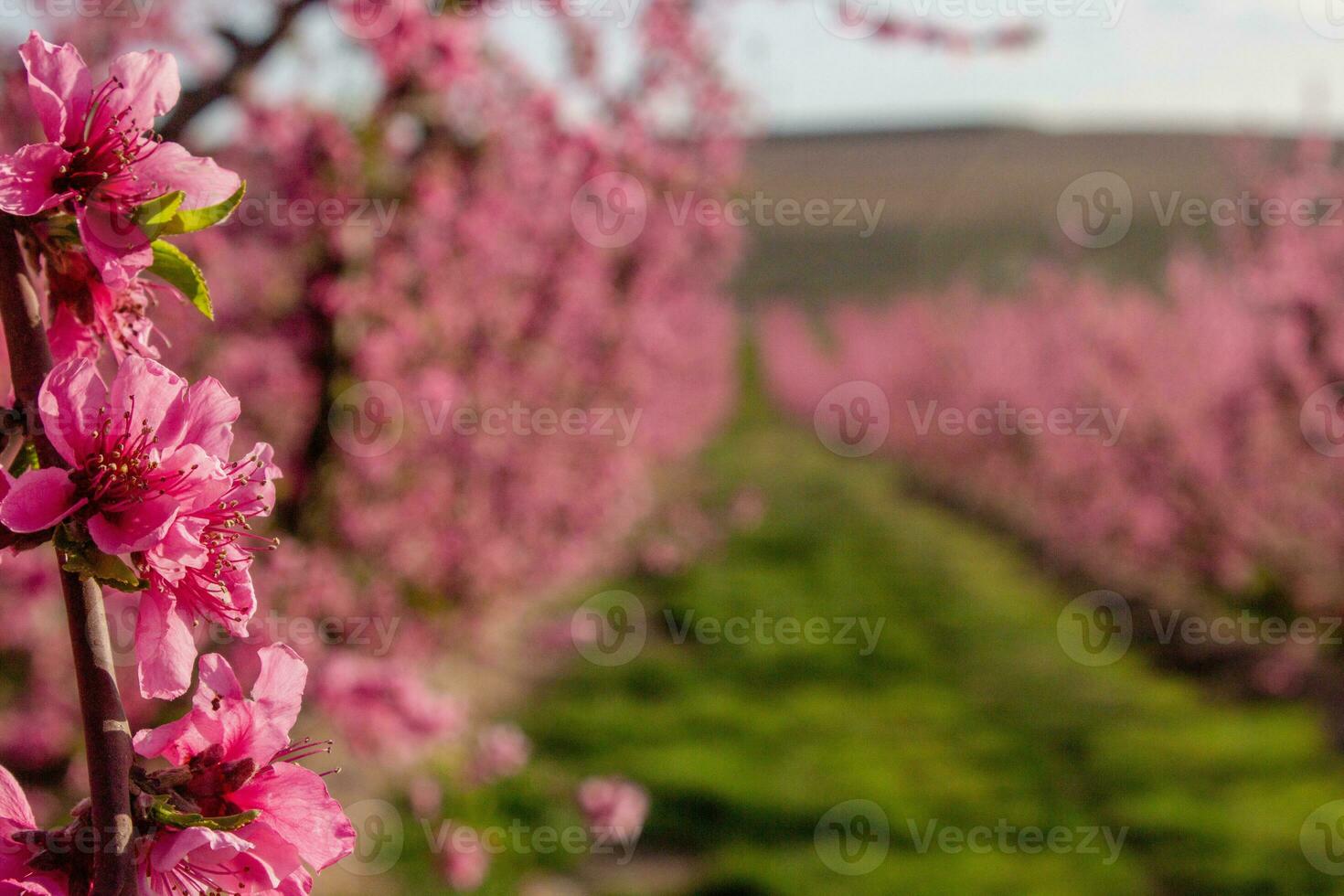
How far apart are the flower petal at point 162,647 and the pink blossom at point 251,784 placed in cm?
2

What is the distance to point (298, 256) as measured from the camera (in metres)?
4.80

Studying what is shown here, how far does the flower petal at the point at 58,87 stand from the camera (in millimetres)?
997

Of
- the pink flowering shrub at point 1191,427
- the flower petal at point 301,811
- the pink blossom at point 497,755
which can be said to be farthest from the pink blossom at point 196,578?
the pink flowering shrub at point 1191,427

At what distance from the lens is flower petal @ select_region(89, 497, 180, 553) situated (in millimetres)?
919

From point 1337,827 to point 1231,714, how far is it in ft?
6.93

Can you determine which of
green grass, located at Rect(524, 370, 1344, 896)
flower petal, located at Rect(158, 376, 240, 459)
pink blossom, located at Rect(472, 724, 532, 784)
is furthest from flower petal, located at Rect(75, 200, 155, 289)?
green grass, located at Rect(524, 370, 1344, 896)

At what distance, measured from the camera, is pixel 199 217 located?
3.45 ft

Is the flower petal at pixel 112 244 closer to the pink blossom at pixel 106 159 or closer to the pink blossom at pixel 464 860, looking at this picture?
the pink blossom at pixel 106 159

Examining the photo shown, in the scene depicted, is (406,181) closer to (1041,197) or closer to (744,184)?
(744,184)

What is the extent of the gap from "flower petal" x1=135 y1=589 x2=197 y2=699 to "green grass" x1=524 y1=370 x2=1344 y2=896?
4158 millimetres

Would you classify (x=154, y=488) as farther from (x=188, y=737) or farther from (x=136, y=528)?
(x=188, y=737)

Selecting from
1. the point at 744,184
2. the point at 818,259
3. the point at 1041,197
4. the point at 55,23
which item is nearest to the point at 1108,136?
the point at 1041,197

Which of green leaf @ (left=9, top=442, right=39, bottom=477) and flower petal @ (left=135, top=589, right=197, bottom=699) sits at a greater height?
green leaf @ (left=9, top=442, right=39, bottom=477)

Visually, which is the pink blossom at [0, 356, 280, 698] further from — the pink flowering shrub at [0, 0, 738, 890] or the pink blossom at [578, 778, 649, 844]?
the pink blossom at [578, 778, 649, 844]
